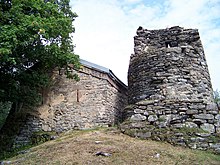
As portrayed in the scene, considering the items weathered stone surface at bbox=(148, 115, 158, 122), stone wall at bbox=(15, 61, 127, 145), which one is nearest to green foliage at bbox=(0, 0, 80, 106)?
stone wall at bbox=(15, 61, 127, 145)

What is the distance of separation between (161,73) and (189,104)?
186 centimetres

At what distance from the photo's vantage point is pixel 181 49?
8.86m

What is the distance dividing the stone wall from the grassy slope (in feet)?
11.0

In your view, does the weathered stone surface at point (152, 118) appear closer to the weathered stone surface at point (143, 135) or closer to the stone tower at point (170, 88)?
the stone tower at point (170, 88)

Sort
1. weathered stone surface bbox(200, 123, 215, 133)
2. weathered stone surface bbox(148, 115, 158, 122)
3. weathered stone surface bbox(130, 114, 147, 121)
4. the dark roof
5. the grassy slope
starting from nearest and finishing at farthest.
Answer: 1. the grassy slope
2. weathered stone surface bbox(200, 123, 215, 133)
3. weathered stone surface bbox(148, 115, 158, 122)
4. weathered stone surface bbox(130, 114, 147, 121)
5. the dark roof

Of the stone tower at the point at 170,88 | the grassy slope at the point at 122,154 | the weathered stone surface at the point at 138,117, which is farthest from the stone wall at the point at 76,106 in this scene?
the grassy slope at the point at 122,154

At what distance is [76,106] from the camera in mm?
10391

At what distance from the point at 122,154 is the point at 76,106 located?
524cm

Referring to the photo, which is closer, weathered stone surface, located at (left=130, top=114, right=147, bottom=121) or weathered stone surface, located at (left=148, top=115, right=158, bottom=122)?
weathered stone surface, located at (left=148, top=115, right=158, bottom=122)

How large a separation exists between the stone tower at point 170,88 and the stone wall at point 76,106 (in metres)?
1.59

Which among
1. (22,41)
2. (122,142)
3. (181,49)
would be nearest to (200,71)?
(181,49)

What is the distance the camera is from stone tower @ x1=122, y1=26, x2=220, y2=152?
666 cm

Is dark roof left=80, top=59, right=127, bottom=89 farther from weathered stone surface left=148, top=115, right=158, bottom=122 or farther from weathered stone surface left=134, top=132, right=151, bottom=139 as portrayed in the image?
weathered stone surface left=134, top=132, right=151, bottom=139

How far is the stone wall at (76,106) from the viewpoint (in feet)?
33.4
